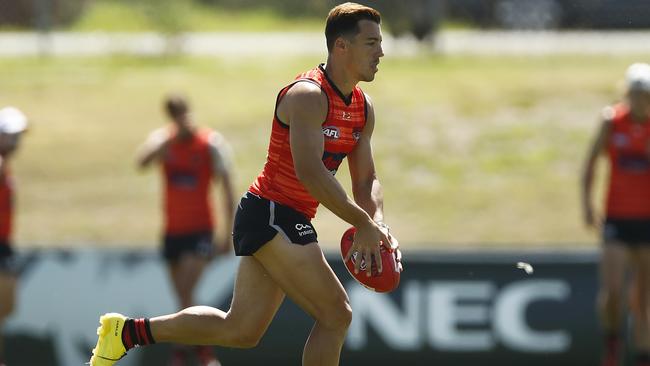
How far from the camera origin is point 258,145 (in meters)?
17.0

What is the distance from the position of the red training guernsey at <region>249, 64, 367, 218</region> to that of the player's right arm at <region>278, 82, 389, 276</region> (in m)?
0.11

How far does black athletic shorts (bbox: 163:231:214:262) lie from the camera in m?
11.9

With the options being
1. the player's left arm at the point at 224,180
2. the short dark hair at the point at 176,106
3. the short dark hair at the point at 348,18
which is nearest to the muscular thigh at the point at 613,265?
the player's left arm at the point at 224,180

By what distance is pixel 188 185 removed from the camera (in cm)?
1204

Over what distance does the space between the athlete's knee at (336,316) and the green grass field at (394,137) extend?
26.2 ft

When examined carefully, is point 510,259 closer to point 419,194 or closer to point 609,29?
point 419,194

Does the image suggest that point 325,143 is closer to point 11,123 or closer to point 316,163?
point 316,163

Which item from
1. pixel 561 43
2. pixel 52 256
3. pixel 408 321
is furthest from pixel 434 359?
pixel 561 43

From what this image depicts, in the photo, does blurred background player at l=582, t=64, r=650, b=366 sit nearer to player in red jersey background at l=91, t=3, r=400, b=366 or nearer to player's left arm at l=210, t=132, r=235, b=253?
player's left arm at l=210, t=132, r=235, b=253

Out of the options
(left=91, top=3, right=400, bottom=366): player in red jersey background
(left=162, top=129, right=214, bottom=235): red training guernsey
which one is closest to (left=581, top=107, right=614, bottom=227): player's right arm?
(left=162, top=129, right=214, bottom=235): red training guernsey

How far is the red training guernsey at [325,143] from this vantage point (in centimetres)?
686

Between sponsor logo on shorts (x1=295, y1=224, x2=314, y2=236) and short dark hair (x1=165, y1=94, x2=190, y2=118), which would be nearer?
sponsor logo on shorts (x1=295, y1=224, x2=314, y2=236)

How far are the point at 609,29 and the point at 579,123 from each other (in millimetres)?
2158

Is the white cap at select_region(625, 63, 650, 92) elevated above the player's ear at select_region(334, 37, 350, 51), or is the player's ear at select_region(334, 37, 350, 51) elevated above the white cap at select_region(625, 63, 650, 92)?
the player's ear at select_region(334, 37, 350, 51)
